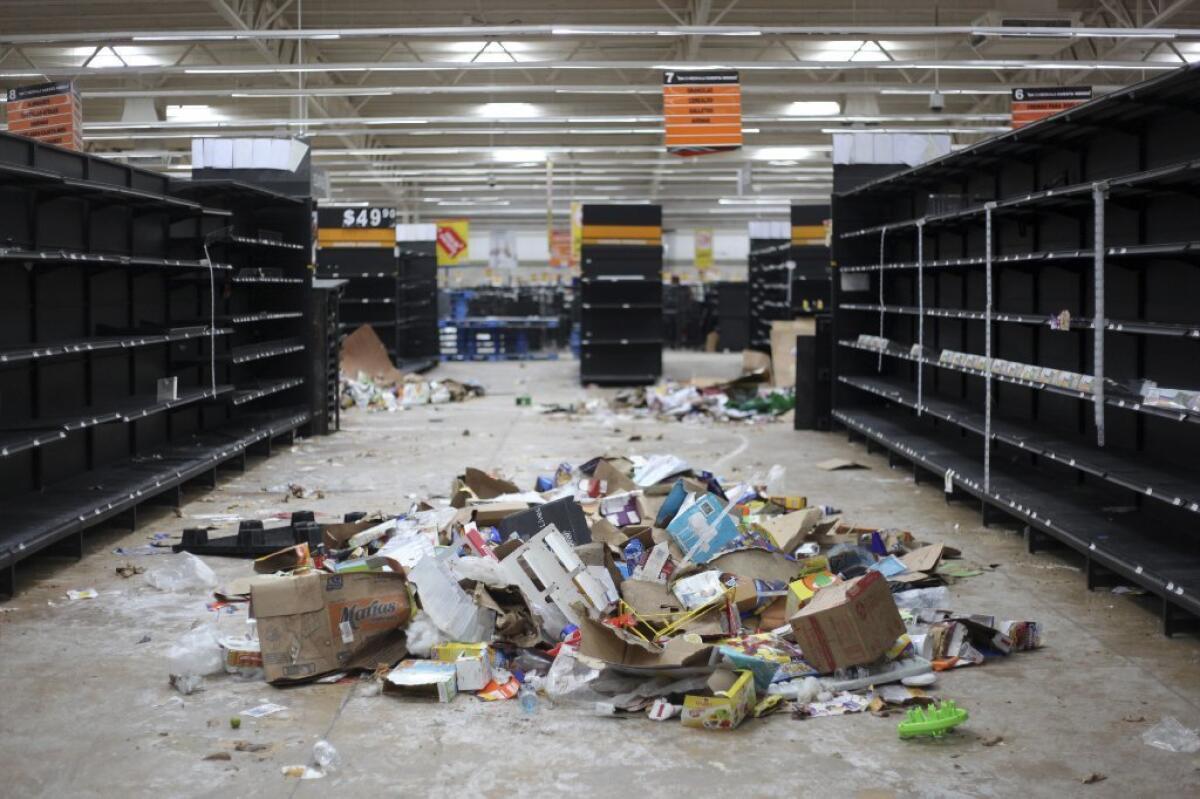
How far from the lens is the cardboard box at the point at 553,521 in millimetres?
5684

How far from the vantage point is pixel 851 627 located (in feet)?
13.9

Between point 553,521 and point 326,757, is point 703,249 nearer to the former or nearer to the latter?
point 553,521

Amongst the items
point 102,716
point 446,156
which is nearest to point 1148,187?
point 102,716

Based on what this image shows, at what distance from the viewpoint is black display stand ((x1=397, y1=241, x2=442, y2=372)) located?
21453 millimetres

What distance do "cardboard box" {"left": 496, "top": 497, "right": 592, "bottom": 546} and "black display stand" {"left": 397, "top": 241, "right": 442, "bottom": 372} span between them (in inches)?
608

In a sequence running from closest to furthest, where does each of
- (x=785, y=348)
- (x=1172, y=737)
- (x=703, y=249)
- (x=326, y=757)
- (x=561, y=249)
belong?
(x=326, y=757)
(x=1172, y=737)
(x=785, y=348)
(x=561, y=249)
(x=703, y=249)

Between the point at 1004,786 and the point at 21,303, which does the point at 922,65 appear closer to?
the point at 21,303

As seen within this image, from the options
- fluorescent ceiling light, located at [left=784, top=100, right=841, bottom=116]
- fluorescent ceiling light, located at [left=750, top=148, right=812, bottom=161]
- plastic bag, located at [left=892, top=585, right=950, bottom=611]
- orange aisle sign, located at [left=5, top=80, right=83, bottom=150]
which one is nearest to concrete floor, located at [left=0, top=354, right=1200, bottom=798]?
plastic bag, located at [left=892, top=585, right=950, bottom=611]

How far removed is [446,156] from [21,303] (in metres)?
18.3

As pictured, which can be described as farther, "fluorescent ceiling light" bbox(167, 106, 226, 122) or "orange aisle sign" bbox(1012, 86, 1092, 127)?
"fluorescent ceiling light" bbox(167, 106, 226, 122)

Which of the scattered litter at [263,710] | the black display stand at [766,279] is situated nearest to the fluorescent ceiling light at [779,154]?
the black display stand at [766,279]

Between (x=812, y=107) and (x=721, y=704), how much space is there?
16942 mm

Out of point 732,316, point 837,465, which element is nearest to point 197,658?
point 837,465

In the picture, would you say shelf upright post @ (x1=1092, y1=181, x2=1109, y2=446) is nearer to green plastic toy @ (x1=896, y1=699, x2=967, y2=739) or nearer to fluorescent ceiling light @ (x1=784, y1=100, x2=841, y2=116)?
green plastic toy @ (x1=896, y1=699, x2=967, y2=739)
